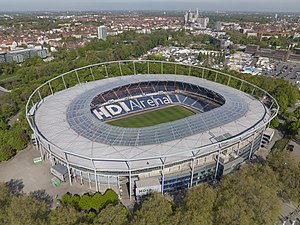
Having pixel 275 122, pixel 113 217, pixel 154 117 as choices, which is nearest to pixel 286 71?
pixel 275 122

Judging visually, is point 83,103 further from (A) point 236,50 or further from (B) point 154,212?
(A) point 236,50

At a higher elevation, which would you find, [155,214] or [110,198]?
[155,214]

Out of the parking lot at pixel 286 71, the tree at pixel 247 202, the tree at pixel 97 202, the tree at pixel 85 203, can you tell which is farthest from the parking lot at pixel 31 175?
the parking lot at pixel 286 71

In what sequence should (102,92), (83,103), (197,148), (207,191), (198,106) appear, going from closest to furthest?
A: 1. (207,191)
2. (197,148)
3. (83,103)
4. (102,92)
5. (198,106)

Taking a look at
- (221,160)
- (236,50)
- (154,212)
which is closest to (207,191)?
(154,212)

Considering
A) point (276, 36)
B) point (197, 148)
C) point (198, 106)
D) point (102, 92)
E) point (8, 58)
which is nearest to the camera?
point (197, 148)

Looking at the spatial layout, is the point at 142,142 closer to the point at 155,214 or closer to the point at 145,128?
the point at 145,128
